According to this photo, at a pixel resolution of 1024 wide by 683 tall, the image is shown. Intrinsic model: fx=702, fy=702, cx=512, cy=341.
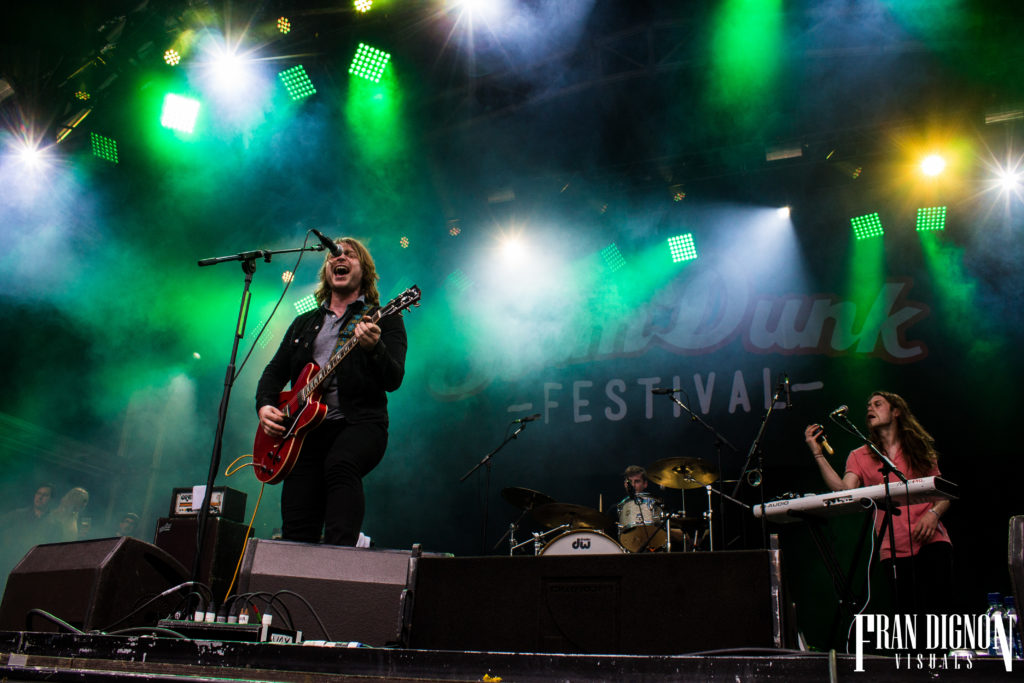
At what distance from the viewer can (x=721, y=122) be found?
6879 millimetres

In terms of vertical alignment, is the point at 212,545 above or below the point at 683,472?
below

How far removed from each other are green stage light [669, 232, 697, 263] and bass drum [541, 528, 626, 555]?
12.1 ft

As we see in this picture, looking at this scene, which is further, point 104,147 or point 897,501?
point 104,147

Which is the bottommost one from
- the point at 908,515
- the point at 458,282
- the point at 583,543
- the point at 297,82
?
the point at 583,543

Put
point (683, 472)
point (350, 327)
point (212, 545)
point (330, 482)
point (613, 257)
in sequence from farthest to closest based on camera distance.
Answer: point (613, 257) → point (683, 472) → point (212, 545) → point (350, 327) → point (330, 482)

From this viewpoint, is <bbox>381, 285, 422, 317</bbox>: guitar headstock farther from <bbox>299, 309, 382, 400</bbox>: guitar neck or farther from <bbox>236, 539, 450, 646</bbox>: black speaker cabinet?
<bbox>236, 539, 450, 646</bbox>: black speaker cabinet

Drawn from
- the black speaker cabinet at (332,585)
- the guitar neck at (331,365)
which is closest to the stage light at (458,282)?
the guitar neck at (331,365)

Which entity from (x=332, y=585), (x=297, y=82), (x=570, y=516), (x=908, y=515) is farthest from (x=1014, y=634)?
(x=297, y=82)

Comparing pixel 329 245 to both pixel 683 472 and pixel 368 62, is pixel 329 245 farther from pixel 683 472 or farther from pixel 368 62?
pixel 368 62

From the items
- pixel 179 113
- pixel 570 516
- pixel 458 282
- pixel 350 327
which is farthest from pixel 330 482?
pixel 458 282

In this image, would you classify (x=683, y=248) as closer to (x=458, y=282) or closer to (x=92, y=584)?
(x=458, y=282)

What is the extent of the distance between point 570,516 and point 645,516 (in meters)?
0.62

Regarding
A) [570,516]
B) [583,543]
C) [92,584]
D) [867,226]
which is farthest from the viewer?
[867,226]

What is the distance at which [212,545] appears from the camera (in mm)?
3660
